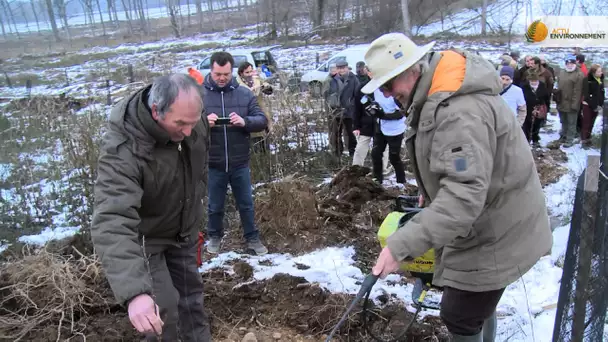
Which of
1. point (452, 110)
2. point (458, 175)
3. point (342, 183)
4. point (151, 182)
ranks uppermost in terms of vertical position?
point (452, 110)

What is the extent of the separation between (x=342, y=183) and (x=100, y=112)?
10.7 feet

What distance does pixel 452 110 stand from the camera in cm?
173

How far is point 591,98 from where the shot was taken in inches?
333

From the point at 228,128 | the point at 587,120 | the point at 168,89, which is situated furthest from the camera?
the point at 587,120

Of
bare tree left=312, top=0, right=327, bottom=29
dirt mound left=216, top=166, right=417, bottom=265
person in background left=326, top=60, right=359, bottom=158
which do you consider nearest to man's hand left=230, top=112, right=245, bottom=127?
dirt mound left=216, top=166, right=417, bottom=265

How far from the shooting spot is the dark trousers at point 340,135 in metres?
7.01

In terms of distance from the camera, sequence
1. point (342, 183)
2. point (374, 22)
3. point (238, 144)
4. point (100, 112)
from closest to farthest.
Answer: point (238, 144) → point (342, 183) → point (100, 112) → point (374, 22)

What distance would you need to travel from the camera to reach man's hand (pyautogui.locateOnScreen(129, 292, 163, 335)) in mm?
1797

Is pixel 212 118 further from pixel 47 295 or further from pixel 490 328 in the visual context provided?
pixel 490 328

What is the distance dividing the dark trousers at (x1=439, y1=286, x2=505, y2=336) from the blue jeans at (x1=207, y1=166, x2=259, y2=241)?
8.33ft

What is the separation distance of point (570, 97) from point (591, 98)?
1.10 feet

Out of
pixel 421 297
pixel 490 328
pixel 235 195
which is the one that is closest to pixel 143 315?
pixel 421 297

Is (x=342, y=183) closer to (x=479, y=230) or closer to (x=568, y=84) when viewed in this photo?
(x=479, y=230)

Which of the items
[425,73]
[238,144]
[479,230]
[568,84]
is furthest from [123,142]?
[568,84]
